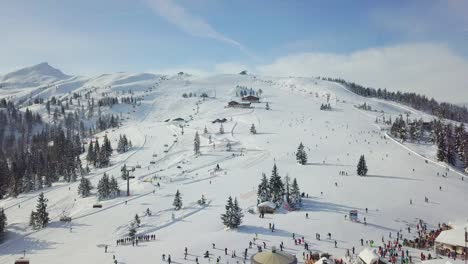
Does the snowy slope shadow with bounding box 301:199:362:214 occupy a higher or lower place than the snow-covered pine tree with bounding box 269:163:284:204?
lower

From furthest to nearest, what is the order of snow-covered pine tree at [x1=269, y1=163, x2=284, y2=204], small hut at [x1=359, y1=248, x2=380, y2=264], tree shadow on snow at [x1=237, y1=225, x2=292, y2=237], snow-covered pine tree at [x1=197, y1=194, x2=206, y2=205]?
snow-covered pine tree at [x1=197, y1=194, x2=206, y2=205] → snow-covered pine tree at [x1=269, y1=163, x2=284, y2=204] → tree shadow on snow at [x1=237, y1=225, x2=292, y2=237] → small hut at [x1=359, y1=248, x2=380, y2=264]

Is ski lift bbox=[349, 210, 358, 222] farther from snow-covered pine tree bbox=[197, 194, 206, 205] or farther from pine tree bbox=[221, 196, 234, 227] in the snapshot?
snow-covered pine tree bbox=[197, 194, 206, 205]

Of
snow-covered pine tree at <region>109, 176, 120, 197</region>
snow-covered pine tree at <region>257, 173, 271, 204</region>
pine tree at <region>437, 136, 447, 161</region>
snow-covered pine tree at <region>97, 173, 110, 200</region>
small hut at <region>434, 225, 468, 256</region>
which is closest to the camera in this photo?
small hut at <region>434, 225, 468, 256</region>

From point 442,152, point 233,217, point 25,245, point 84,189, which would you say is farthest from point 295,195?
point 442,152

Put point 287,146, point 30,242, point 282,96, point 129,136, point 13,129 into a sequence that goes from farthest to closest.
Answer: point 282,96 < point 13,129 < point 129,136 < point 287,146 < point 30,242

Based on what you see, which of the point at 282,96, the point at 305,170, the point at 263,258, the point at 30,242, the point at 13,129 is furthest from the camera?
the point at 282,96

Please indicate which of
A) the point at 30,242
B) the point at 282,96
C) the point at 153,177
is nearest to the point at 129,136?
the point at 153,177

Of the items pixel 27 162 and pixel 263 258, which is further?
pixel 27 162

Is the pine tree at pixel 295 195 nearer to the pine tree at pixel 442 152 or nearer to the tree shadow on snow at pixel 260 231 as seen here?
the tree shadow on snow at pixel 260 231

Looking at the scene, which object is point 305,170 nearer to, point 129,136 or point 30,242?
point 30,242

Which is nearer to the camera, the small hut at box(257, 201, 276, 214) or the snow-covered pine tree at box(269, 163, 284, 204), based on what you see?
the small hut at box(257, 201, 276, 214)

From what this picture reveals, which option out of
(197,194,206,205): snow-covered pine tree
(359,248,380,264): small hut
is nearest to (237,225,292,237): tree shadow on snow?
(359,248,380,264): small hut
